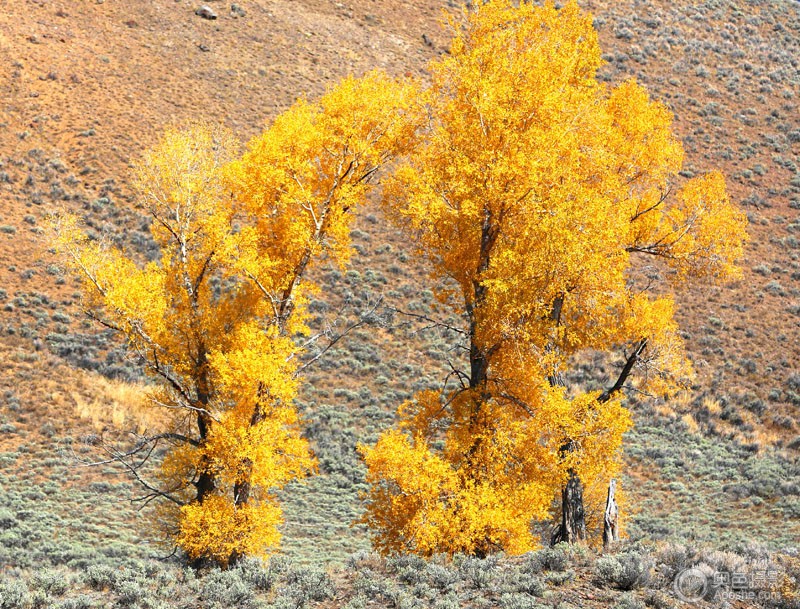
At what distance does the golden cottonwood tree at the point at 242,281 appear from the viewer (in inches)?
523

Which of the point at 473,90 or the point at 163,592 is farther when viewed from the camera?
the point at 473,90

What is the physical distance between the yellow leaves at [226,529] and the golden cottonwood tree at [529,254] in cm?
227

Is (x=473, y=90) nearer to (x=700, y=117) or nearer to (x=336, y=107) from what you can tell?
(x=336, y=107)

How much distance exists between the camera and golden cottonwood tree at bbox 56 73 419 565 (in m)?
13.3

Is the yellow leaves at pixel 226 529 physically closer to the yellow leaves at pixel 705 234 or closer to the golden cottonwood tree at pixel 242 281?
the golden cottonwood tree at pixel 242 281

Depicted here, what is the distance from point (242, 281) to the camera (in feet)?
50.0

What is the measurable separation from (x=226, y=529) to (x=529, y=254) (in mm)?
7814

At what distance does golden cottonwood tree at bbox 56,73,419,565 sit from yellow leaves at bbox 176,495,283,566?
3 centimetres

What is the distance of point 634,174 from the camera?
49.3 feet

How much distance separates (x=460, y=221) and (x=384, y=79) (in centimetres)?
498

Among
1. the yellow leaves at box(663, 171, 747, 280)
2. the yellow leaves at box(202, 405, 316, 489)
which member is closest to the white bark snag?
the yellow leaves at box(663, 171, 747, 280)

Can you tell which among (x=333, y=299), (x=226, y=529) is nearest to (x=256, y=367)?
A: (x=226, y=529)

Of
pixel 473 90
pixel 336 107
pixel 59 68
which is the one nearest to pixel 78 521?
pixel 336 107

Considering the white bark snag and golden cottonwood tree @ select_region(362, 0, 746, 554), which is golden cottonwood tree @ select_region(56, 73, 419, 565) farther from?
the white bark snag
